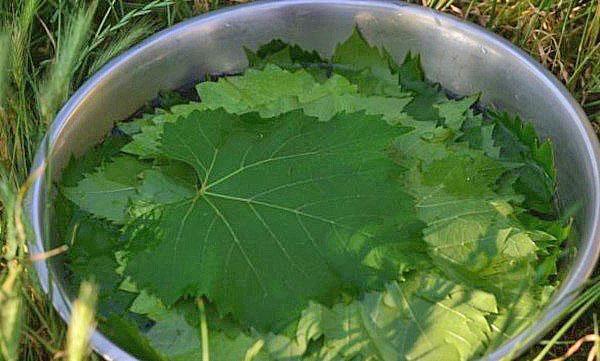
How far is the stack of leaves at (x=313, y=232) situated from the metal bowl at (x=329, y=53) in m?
0.05

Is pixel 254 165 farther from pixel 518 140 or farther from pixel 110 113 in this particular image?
pixel 518 140

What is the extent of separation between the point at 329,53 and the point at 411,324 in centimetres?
49

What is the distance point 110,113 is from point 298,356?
0.47 metres

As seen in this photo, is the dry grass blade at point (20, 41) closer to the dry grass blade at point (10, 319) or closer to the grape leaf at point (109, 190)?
the grape leaf at point (109, 190)

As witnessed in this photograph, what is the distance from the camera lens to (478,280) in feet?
3.40

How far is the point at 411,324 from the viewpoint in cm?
100

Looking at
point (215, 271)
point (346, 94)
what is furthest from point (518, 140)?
point (215, 271)

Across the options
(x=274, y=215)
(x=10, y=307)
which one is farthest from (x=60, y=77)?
(x=274, y=215)

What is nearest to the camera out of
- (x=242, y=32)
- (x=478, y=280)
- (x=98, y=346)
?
(x=98, y=346)

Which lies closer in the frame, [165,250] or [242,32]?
[165,250]

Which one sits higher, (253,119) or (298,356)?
(253,119)

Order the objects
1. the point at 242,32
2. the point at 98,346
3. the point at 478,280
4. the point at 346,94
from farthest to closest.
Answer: the point at 242,32 → the point at 346,94 → the point at 478,280 → the point at 98,346

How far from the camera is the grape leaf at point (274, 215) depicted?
39.1 inches

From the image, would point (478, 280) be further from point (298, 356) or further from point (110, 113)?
point (110, 113)
